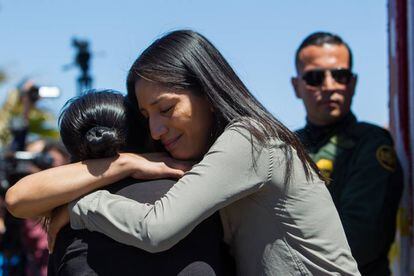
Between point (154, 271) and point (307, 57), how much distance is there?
199 cm

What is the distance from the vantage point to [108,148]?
6.38 feet

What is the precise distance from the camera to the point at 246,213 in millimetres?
1890

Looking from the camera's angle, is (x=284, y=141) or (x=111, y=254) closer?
(x=111, y=254)

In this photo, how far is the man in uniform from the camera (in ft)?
9.76

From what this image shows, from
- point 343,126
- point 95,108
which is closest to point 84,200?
point 95,108

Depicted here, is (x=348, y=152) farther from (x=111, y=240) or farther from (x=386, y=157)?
(x=111, y=240)

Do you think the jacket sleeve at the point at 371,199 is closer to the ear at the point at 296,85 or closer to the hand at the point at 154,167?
the ear at the point at 296,85

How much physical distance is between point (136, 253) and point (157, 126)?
33 centimetres

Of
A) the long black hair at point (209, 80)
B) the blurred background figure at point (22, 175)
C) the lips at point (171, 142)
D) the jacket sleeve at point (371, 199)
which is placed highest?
the long black hair at point (209, 80)

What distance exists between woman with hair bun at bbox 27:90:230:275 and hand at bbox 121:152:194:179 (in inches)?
0.8

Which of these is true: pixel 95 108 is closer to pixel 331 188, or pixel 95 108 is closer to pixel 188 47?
pixel 188 47

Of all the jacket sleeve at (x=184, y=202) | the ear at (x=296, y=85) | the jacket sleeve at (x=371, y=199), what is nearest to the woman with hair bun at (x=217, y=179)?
the jacket sleeve at (x=184, y=202)

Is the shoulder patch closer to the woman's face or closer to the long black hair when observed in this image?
the long black hair

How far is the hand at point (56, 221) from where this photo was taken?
1893mm
